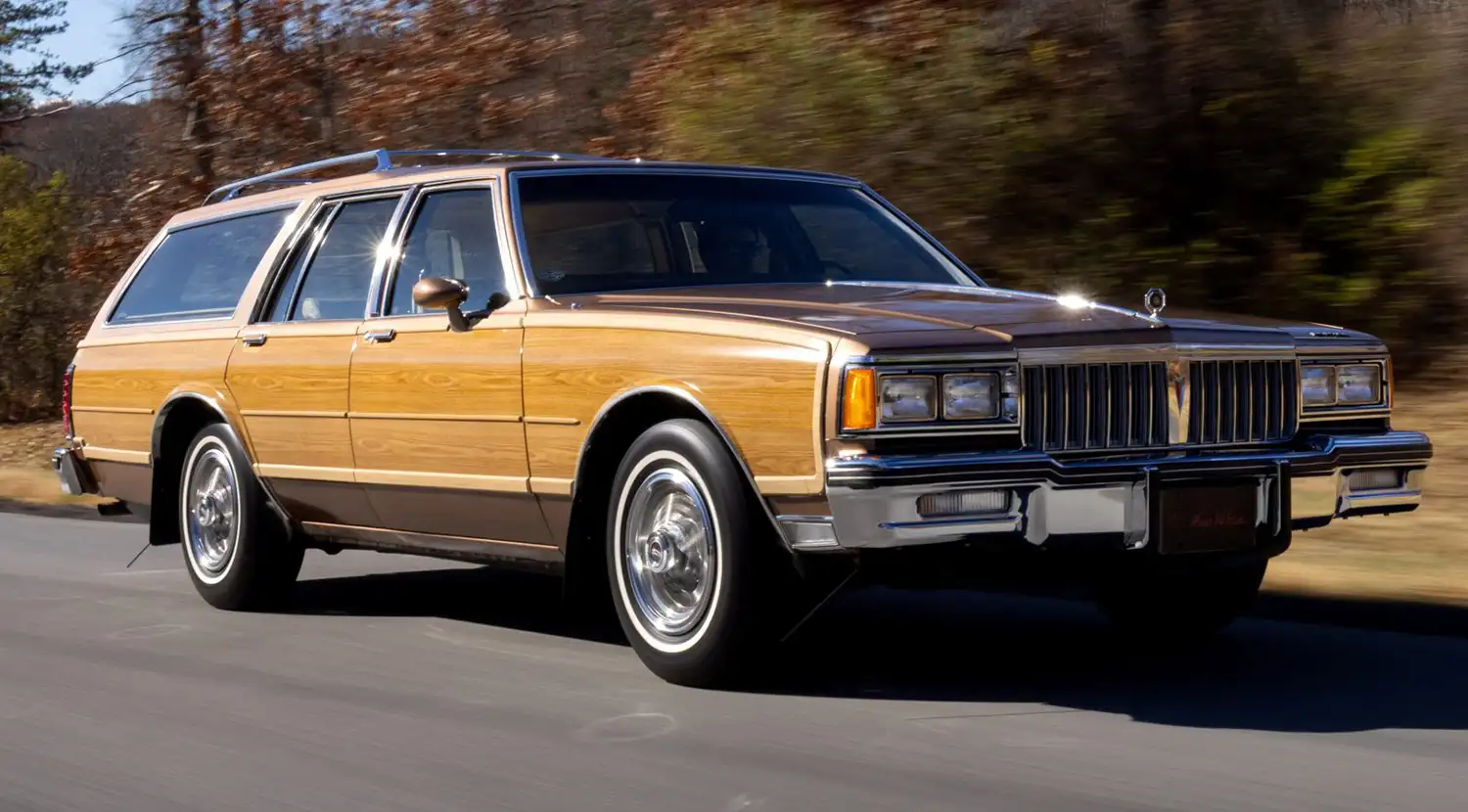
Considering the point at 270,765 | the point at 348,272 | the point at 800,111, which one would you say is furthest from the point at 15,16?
the point at 270,765

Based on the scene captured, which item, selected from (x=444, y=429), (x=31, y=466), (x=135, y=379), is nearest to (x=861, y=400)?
(x=444, y=429)

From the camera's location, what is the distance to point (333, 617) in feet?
24.8

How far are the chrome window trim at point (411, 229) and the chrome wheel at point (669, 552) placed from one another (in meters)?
1.15

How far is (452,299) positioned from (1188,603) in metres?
2.68

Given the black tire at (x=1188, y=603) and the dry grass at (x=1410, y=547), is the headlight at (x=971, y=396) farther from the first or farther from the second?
the dry grass at (x=1410, y=547)

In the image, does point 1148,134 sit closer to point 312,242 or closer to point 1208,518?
point 312,242

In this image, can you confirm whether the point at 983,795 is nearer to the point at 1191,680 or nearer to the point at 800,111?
the point at 1191,680

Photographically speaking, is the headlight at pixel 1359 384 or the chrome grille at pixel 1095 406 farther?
the headlight at pixel 1359 384

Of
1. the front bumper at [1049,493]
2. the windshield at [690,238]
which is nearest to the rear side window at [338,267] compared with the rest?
the windshield at [690,238]

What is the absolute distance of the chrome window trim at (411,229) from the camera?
6.53 meters

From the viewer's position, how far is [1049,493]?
5.01m

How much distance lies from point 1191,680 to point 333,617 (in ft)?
11.6

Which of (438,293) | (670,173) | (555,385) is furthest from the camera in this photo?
(670,173)

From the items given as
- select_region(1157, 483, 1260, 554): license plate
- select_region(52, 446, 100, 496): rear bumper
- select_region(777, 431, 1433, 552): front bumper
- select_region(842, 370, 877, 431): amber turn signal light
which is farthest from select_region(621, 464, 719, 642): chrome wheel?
select_region(52, 446, 100, 496): rear bumper
